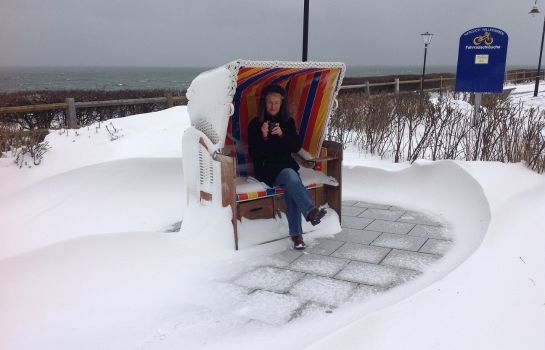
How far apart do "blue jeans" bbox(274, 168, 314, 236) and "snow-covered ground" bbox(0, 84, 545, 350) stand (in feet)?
0.87

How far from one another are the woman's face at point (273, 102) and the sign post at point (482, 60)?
6360mm

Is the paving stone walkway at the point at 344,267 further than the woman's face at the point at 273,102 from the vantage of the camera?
No

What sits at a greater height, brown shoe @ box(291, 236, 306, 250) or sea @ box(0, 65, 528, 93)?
sea @ box(0, 65, 528, 93)

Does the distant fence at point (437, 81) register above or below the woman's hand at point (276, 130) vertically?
above

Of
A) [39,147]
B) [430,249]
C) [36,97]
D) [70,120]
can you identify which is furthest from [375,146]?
[36,97]

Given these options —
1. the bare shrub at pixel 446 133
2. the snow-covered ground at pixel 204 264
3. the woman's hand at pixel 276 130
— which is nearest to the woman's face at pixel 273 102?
the woman's hand at pixel 276 130

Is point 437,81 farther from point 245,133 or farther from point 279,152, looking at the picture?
point 279,152

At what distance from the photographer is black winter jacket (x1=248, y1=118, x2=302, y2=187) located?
4137 mm

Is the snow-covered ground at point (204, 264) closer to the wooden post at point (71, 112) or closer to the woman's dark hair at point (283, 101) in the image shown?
the woman's dark hair at point (283, 101)

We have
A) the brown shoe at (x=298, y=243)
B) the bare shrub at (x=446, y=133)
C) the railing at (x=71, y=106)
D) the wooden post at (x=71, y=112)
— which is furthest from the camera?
the wooden post at (x=71, y=112)

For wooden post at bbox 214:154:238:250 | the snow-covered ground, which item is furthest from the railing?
wooden post at bbox 214:154:238:250

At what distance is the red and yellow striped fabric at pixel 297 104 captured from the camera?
4543 millimetres

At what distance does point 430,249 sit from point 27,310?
3.18 m

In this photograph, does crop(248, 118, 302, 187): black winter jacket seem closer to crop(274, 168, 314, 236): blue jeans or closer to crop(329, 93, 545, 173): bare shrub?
crop(274, 168, 314, 236): blue jeans
